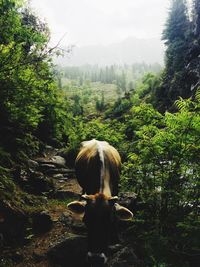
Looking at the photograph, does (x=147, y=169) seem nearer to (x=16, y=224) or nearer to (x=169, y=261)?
(x=169, y=261)

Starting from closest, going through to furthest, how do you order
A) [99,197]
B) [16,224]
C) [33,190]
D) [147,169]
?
[99,197]
[147,169]
[16,224]
[33,190]

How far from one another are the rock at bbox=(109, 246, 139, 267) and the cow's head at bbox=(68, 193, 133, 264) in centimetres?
102

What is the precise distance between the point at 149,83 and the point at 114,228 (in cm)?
A: 6825

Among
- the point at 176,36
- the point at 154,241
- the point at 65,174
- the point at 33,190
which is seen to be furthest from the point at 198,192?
the point at 176,36

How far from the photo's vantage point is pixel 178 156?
25.9 feet

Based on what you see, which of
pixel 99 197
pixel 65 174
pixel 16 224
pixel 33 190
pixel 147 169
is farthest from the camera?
pixel 65 174

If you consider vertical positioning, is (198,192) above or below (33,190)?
above

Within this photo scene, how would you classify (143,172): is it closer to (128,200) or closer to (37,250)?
(128,200)

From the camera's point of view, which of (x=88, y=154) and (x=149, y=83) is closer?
(x=88, y=154)

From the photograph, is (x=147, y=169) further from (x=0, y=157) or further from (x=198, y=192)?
(x=0, y=157)

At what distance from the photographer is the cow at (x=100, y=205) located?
6671 millimetres

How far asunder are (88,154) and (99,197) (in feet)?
10.6

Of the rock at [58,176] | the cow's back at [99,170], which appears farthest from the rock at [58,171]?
the cow's back at [99,170]

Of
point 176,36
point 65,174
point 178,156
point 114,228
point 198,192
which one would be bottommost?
point 65,174
